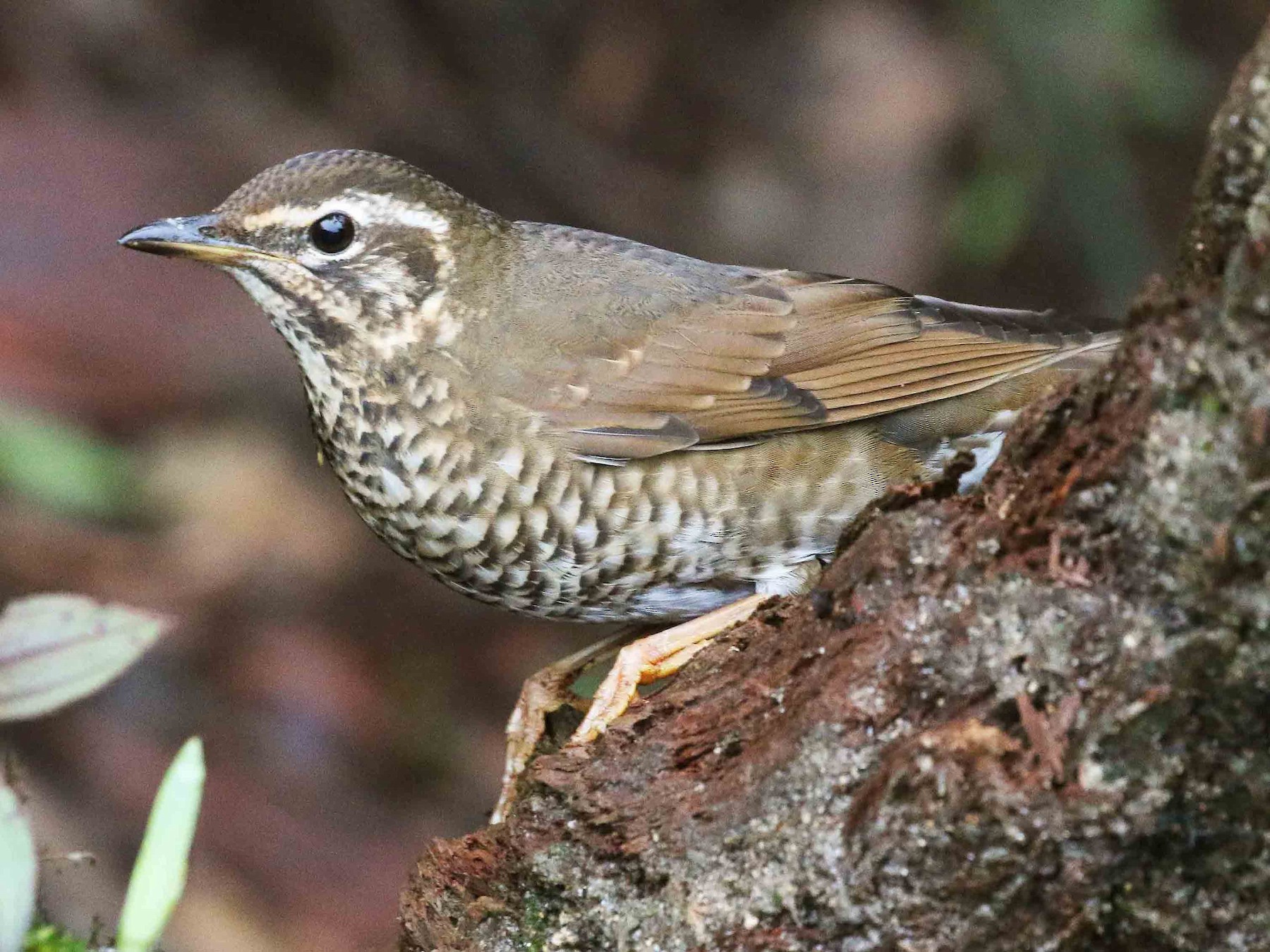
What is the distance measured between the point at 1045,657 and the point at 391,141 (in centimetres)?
540

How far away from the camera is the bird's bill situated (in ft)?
10.4

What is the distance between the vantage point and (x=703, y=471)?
131 inches

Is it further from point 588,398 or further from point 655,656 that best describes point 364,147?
point 655,656

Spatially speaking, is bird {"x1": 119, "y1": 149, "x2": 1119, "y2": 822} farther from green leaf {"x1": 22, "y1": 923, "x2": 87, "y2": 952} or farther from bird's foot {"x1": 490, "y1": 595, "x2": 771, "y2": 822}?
green leaf {"x1": 22, "y1": 923, "x2": 87, "y2": 952}

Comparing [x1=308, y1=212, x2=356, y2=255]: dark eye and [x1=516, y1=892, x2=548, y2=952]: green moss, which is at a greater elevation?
[x1=308, y1=212, x2=356, y2=255]: dark eye

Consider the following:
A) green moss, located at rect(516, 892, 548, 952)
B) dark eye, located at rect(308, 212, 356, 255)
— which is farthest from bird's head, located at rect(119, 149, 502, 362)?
green moss, located at rect(516, 892, 548, 952)

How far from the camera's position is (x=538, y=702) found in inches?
139

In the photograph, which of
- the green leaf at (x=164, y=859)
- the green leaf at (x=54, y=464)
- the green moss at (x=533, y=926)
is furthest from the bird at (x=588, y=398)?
the green leaf at (x=54, y=464)

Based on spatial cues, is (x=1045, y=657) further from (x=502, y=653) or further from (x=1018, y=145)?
(x=502, y=653)

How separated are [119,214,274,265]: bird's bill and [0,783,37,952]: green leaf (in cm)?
168

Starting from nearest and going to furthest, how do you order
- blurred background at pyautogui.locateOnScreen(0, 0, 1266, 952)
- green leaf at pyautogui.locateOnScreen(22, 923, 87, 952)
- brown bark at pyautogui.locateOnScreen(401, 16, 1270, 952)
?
brown bark at pyautogui.locateOnScreen(401, 16, 1270, 952)
green leaf at pyautogui.locateOnScreen(22, 923, 87, 952)
blurred background at pyautogui.locateOnScreen(0, 0, 1266, 952)

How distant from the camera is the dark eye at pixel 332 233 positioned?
3291mm

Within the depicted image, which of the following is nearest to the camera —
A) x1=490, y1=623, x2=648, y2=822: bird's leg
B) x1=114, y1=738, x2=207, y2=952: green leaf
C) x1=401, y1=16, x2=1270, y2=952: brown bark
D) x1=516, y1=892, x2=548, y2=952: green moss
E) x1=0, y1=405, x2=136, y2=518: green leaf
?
x1=114, y1=738, x2=207, y2=952: green leaf

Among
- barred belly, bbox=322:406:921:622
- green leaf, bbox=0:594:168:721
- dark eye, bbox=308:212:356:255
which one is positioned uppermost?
dark eye, bbox=308:212:356:255
